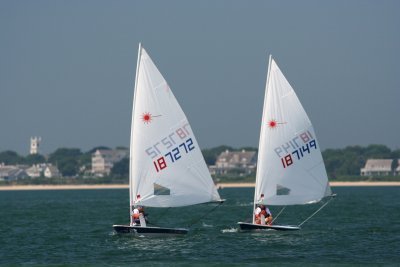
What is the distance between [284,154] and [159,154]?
6.40 m

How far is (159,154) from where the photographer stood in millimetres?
45469

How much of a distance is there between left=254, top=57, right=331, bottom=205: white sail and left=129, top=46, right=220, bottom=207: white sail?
3.46 metres

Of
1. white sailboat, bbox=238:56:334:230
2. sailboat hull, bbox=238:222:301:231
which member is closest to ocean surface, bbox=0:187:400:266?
sailboat hull, bbox=238:222:301:231

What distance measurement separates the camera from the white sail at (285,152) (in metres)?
47.7

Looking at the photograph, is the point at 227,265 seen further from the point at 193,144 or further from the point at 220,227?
the point at 220,227

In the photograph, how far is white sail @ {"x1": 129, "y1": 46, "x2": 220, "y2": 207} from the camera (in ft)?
148

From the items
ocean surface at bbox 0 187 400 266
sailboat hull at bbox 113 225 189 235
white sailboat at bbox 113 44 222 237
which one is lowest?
ocean surface at bbox 0 187 400 266

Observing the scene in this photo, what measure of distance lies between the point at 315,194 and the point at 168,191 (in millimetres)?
7721

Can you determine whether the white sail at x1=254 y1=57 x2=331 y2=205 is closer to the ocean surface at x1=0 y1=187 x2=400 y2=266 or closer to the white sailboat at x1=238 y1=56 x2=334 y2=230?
the white sailboat at x1=238 y1=56 x2=334 y2=230

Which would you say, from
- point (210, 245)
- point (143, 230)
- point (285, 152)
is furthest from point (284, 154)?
point (143, 230)

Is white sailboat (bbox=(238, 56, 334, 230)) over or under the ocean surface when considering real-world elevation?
over

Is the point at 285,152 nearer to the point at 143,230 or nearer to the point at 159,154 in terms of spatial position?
the point at 159,154

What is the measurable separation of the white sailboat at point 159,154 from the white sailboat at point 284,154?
3373mm

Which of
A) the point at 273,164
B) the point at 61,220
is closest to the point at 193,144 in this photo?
the point at 273,164
